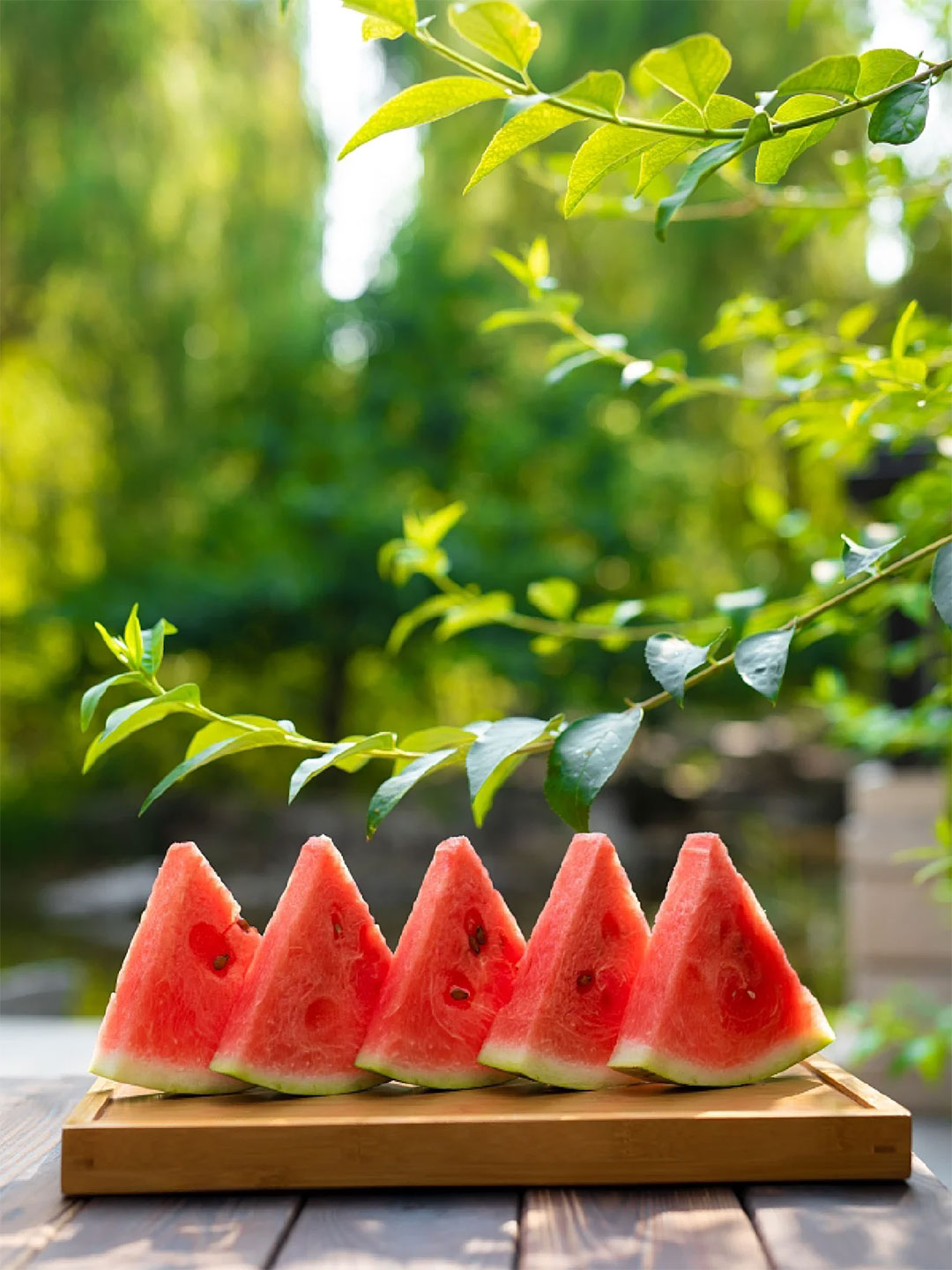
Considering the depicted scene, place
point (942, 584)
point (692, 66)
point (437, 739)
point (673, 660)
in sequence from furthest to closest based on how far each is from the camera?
1. point (437, 739)
2. point (673, 660)
3. point (942, 584)
4. point (692, 66)

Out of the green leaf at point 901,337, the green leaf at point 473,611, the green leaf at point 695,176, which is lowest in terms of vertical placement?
the green leaf at point 473,611

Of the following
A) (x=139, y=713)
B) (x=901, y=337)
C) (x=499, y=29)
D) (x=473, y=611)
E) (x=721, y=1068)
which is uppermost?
(x=499, y=29)

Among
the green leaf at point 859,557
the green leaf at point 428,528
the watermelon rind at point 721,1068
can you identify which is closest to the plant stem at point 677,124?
the green leaf at point 859,557

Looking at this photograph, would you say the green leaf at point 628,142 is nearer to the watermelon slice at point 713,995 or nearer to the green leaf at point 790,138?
the green leaf at point 790,138

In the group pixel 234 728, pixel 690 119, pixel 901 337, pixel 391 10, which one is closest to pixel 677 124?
pixel 690 119

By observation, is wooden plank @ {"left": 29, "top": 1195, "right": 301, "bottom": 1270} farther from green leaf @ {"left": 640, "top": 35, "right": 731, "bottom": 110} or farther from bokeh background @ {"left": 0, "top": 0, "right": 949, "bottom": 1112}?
bokeh background @ {"left": 0, "top": 0, "right": 949, "bottom": 1112}

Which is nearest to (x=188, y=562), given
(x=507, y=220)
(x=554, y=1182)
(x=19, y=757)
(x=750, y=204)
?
(x=19, y=757)

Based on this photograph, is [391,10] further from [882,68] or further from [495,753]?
[495,753]
